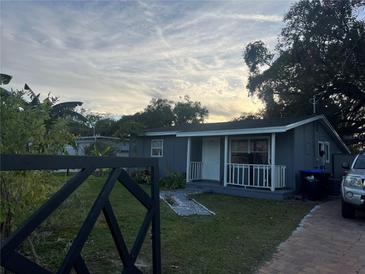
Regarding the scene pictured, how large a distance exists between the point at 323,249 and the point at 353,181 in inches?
127

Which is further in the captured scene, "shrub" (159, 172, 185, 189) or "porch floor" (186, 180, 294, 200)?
"shrub" (159, 172, 185, 189)

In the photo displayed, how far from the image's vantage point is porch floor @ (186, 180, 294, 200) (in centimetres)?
1218

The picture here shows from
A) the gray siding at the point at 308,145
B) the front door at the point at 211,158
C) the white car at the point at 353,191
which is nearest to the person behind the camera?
the white car at the point at 353,191

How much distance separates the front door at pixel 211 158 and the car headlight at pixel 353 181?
281 inches

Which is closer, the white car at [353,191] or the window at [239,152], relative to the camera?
the white car at [353,191]

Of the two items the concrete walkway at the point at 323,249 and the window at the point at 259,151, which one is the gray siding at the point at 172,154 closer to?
the window at the point at 259,151

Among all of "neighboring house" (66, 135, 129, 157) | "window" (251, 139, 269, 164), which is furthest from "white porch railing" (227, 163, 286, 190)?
"neighboring house" (66, 135, 129, 157)

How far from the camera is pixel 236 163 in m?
14.5

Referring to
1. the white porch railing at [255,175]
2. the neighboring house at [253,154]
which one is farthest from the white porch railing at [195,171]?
the white porch railing at [255,175]

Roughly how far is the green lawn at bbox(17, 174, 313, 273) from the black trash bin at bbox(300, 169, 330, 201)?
2466 mm

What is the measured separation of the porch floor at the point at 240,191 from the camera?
12180mm

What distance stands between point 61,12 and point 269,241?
6.87 metres

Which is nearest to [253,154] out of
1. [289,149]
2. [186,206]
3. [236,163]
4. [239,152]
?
[239,152]

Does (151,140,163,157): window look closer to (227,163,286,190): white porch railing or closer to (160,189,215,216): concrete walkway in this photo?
(227,163,286,190): white porch railing
